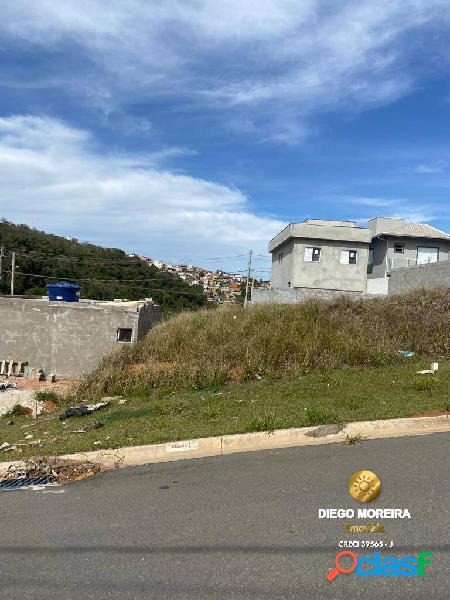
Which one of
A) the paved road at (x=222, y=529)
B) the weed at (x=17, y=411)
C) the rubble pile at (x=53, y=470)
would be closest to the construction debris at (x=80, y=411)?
the weed at (x=17, y=411)

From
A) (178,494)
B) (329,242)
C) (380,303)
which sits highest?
(329,242)

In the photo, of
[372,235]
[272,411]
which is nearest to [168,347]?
[272,411]

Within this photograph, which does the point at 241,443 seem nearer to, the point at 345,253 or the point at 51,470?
the point at 51,470

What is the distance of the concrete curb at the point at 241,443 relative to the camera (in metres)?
5.99

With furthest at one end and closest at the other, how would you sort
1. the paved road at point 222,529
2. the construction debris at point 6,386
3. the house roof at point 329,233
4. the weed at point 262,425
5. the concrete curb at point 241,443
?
the house roof at point 329,233
the construction debris at point 6,386
the weed at point 262,425
the concrete curb at point 241,443
the paved road at point 222,529

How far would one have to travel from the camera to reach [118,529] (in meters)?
3.97

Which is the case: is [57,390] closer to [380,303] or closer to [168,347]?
[168,347]

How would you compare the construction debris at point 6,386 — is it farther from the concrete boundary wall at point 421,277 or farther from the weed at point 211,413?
the concrete boundary wall at point 421,277

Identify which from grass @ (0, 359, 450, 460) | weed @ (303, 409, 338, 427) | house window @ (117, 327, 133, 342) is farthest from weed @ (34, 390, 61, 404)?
weed @ (303, 409, 338, 427)

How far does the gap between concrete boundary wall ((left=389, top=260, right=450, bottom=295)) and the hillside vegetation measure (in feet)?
13.5

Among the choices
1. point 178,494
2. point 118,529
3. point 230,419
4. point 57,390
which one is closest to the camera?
point 118,529

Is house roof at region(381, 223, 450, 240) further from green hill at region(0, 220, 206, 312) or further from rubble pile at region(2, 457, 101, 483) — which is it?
rubble pile at region(2, 457, 101, 483)

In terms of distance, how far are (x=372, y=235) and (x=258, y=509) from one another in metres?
35.3

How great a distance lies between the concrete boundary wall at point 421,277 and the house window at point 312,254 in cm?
1105
